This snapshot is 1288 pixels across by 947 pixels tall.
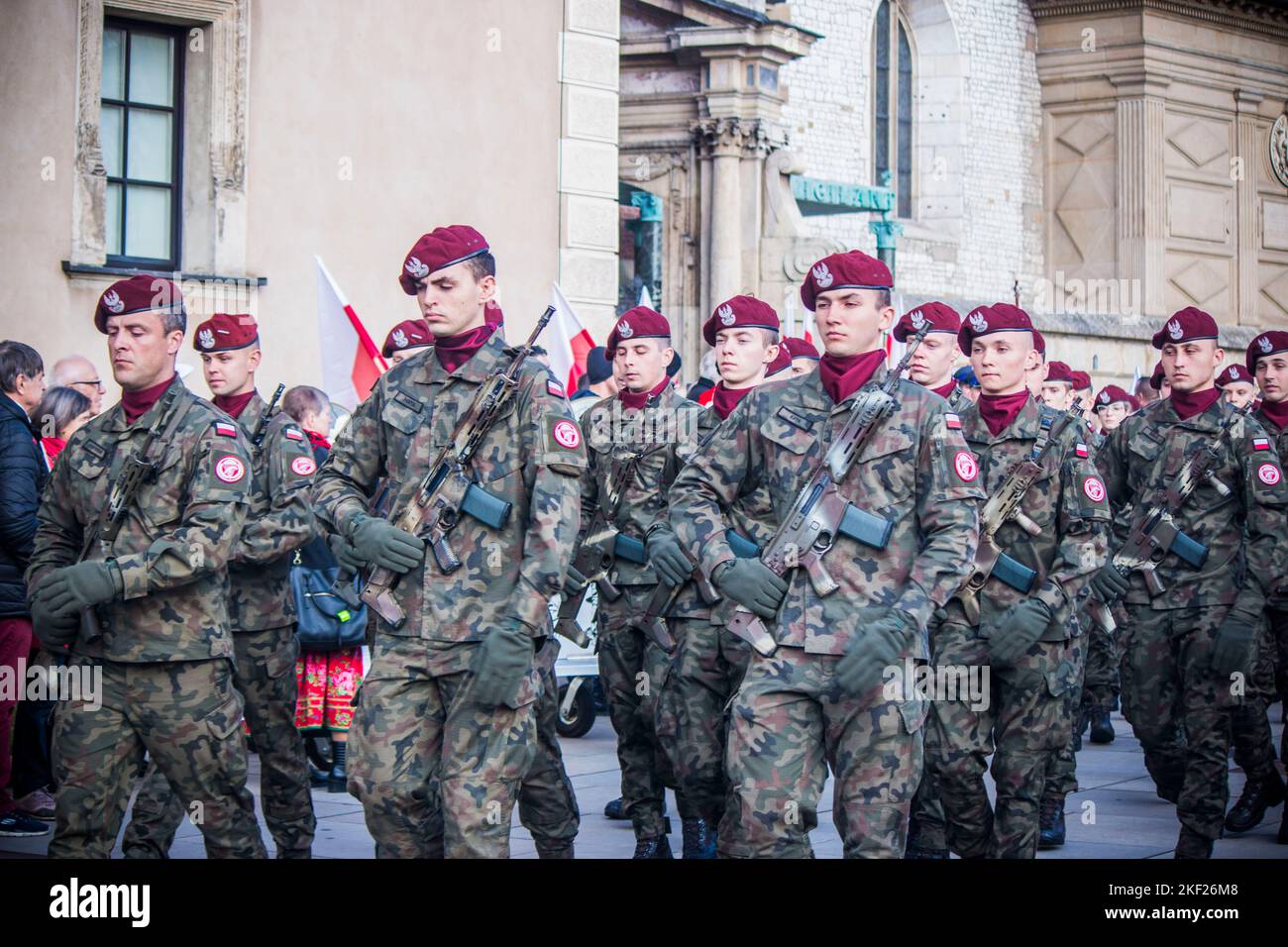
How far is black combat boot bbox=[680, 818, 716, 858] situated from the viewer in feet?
24.9

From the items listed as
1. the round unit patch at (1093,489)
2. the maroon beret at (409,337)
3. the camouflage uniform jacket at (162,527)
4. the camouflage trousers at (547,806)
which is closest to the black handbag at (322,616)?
the maroon beret at (409,337)

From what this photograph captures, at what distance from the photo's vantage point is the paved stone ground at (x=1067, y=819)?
7.95 meters

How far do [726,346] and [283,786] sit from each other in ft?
8.52

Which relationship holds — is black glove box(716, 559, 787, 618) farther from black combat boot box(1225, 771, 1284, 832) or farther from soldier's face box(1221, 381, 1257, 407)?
soldier's face box(1221, 381, 1257, 407)

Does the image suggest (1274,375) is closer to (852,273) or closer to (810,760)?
(852,273)

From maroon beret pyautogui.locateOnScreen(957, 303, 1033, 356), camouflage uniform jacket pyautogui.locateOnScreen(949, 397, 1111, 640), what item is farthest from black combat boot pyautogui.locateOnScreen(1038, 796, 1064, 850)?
maroon beret pyautogui.locateOnScreen(957, 303, 1033, 356)

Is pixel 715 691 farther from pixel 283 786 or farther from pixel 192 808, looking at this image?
pixel 192 808

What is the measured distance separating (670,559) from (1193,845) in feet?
7.98

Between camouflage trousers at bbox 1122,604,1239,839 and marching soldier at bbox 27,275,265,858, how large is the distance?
12.9ft

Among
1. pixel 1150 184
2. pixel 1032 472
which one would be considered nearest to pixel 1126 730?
pixel 1032 472

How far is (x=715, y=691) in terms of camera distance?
7.41 metres

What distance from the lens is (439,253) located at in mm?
5836

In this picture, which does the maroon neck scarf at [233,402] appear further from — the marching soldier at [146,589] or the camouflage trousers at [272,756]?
the marching soldier at [146,589]

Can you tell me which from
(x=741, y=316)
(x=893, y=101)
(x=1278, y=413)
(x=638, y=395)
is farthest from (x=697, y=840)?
(x=893, y=101)
